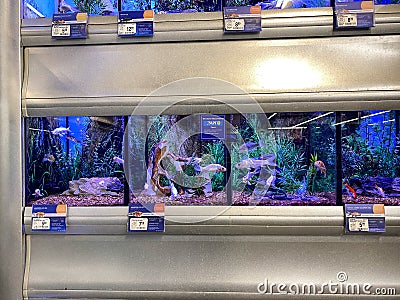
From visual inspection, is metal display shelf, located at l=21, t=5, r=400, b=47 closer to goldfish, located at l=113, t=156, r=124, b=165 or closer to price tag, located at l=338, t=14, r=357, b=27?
price tag, located at l=338, t=14, r=357, b=27

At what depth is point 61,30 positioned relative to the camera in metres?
1.51

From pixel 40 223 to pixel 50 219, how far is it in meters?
0.05

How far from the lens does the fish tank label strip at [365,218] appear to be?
138cm

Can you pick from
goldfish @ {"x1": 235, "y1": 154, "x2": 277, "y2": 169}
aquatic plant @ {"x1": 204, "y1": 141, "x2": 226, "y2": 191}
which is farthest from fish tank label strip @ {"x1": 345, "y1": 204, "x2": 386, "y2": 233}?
aquatic plant @ {"x1": 204, "y1": 141, "x2": 226, "y2": 191}

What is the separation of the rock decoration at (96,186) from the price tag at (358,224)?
3.05ft

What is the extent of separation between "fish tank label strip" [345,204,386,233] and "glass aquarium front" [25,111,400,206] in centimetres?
5

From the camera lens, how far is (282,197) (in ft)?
4.81

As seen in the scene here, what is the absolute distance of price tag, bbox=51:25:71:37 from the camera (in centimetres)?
151

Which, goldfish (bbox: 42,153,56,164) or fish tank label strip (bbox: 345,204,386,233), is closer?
fish tank label strip (bbox: 345,204,386,233)

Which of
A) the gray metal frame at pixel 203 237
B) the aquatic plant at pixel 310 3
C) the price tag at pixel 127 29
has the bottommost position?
the gray metal frame at pixel 203 237

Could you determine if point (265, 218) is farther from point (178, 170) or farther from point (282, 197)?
point (178, 170)

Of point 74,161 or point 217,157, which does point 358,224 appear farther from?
point 74,161

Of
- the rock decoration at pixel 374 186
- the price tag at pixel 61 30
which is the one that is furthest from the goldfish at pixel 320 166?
the price tag at pixel 61 30

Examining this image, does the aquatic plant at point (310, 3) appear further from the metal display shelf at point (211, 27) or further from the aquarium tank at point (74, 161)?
the aquarium tank at point (74, 161)
